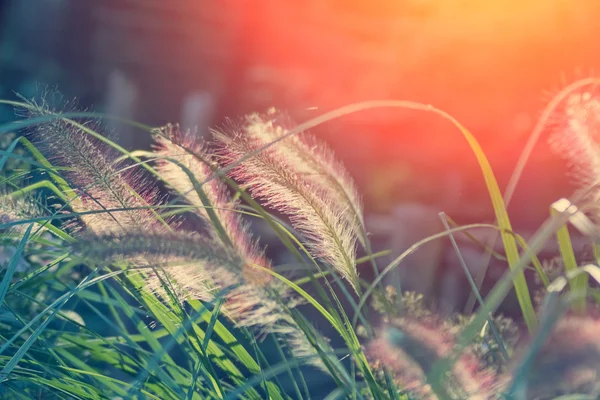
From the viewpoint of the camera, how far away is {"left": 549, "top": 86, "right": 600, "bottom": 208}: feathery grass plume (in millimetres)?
844

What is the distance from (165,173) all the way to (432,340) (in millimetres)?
478

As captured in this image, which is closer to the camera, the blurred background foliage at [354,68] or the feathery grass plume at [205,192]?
the feathery grass plume at [205,192]

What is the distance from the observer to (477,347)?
887 millimetres

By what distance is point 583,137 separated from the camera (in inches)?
33.7

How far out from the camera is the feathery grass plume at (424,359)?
0.54 metres

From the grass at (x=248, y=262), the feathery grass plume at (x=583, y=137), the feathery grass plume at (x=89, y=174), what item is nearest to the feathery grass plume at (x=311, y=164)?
the grass at (x=248, y=262)

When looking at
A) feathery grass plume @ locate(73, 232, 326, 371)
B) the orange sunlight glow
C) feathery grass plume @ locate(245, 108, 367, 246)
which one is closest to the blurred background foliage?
the orange sunlight glow

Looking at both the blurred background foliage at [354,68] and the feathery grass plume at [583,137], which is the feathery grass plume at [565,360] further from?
the blurred background foliage at [354,68]

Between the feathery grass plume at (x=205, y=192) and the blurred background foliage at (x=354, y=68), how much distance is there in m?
2.42

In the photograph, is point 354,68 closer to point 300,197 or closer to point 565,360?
point 300,197

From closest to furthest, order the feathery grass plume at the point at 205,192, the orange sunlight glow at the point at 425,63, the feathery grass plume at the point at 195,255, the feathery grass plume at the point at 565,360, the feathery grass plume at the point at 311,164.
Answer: the feathery grass plume at the point at 565,360 → the feathery grass plume at the point at 195,255 → the feathery grass plume at the point at 205,192 → the feathery grass plume at the point at 311,164 → the orange sunlight glow at the point at 425,63

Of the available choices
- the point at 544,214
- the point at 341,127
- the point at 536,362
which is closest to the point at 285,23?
the point at 341,127

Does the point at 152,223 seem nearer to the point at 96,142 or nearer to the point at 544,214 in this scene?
the point at 96,142

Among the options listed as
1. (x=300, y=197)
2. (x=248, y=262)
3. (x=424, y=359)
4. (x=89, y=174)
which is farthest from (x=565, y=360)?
(x=89, y=174)
